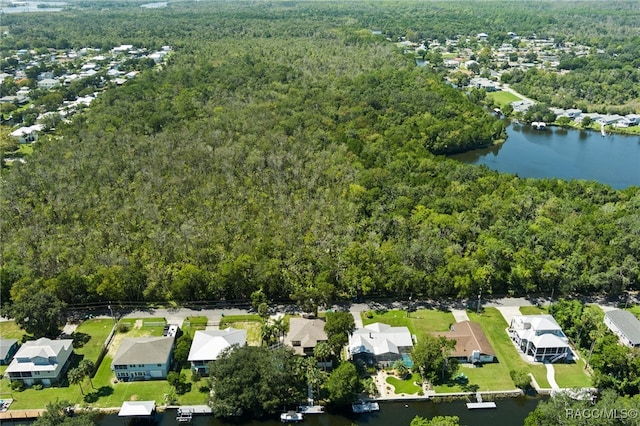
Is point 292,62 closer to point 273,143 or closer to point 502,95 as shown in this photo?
point 502,95

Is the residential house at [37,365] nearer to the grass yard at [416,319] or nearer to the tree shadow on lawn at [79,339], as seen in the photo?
the tree shadow on lawn at [79,339]

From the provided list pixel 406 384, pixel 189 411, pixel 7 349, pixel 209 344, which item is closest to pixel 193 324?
pixel 209 344

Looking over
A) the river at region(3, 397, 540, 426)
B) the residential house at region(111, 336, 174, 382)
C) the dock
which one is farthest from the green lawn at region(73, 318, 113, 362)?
the dock

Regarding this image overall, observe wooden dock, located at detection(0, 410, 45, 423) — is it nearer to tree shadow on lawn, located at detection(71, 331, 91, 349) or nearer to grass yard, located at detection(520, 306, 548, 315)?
tree shadow on lawn, located at detection(71, 331, 91, 349)

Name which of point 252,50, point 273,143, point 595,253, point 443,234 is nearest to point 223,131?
point 273,143

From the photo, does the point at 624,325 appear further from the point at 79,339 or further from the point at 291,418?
the point at 79,339

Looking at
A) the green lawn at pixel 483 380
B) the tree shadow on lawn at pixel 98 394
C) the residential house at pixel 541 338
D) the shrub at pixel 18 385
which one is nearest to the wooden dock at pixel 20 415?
the shrub at pixel 18 385
